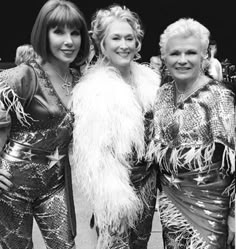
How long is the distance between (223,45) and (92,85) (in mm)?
9535

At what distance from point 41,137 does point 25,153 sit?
0.11m

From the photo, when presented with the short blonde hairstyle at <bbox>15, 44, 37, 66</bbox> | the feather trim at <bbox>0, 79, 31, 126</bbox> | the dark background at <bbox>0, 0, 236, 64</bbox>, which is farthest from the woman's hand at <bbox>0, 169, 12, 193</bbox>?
the dark background at <bbox>0, 0, 236, 64</bbox>

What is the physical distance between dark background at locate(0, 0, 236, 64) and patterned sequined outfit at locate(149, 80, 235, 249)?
26.4ft

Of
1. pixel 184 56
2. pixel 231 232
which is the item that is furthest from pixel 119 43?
pixel 231 232

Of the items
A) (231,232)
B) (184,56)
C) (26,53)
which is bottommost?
(231,232)

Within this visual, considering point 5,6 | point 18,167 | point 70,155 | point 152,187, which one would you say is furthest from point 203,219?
point 5,6

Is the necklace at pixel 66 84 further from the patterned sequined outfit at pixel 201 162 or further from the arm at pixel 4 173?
the patterned sequined outfit at pixel 201 162

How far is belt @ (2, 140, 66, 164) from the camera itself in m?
2.07

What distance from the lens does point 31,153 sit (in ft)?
6.79

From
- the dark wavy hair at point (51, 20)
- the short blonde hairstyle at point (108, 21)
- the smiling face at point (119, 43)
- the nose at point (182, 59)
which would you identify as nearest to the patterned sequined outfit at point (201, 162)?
the nose at point (182, 59)

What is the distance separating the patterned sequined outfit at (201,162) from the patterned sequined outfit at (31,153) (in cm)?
52

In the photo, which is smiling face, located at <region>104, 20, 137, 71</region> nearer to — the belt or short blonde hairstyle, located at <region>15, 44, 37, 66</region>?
short blonde hairstyle, located at <region>15, 44, 37, 66</region>

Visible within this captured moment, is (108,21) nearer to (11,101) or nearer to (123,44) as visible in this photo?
(123,44)

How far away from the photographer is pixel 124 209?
2139 millimetres
